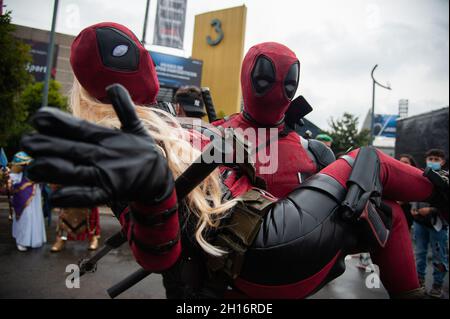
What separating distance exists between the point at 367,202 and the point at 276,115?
0.65 metres

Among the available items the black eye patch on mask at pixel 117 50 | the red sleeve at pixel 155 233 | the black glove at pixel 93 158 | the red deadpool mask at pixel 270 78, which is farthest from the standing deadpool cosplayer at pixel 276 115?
the black glove at pixel 93 158

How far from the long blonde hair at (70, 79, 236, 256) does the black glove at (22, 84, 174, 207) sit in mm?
265

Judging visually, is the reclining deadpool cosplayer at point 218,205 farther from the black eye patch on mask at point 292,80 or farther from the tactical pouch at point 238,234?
the black eye patch on mask at point 292,80

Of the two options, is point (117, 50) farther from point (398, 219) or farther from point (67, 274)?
point (67, 274)

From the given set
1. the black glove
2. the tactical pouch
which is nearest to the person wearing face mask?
the tactical pouch

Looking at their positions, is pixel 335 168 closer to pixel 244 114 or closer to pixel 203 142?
pixel 203 142

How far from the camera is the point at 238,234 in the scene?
94cm

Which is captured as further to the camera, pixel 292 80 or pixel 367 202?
pixel 292 80

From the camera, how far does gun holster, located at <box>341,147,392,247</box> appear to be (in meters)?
0.96

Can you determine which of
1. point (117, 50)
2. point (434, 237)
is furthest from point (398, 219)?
point (434, 237)

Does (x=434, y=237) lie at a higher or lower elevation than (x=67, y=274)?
higher

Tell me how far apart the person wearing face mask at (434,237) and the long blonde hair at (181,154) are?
140 inches

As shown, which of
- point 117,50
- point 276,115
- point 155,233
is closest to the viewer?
point 155,233

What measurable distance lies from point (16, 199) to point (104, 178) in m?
4.98
